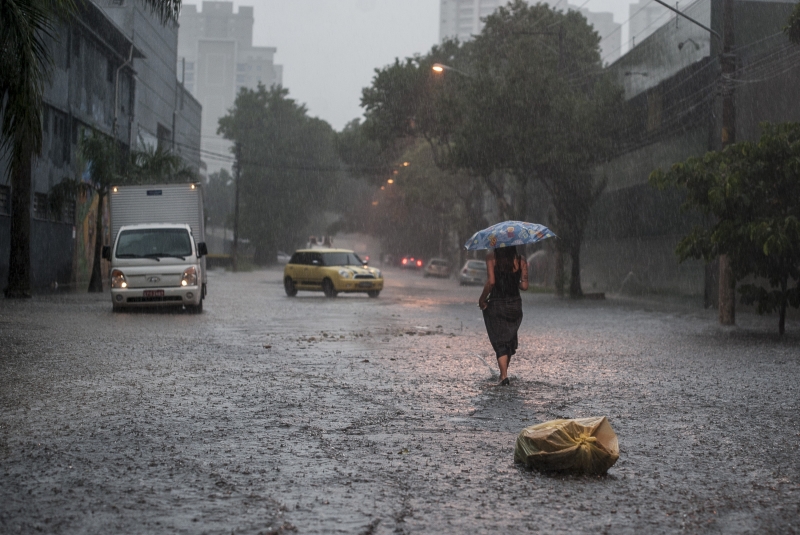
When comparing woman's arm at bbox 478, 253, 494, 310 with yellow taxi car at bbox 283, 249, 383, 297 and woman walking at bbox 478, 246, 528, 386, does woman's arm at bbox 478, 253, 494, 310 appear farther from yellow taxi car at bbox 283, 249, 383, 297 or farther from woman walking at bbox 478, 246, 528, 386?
yellow taxi car at bbox 283, 249, 383, 297

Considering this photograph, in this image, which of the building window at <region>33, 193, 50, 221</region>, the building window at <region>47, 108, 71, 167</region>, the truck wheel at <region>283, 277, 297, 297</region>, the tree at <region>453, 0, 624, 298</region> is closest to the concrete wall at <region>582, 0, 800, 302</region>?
the tree at <region>453, 0, 624, 298</region>

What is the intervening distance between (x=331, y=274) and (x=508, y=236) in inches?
859

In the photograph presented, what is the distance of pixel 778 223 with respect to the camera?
53.5 ft

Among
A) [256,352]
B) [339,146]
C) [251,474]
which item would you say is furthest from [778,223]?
[339,146]

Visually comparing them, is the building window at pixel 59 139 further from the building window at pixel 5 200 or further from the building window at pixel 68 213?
the building window at pixel 5 200

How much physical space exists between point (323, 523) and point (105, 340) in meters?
10.8

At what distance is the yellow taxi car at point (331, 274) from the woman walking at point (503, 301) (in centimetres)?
2096

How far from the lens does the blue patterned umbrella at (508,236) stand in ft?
36.2

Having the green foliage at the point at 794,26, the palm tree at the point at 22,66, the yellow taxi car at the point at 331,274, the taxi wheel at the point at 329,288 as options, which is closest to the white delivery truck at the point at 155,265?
the yellow taxi car at the point at 331,274

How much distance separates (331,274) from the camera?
3266 centimetres

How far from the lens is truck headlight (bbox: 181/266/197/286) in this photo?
71.4ft

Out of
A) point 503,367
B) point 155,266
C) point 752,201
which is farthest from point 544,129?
point 503,367

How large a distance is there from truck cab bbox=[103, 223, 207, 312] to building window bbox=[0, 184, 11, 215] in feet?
21.3

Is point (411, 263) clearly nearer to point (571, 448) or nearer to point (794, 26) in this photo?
point (794, 26)
